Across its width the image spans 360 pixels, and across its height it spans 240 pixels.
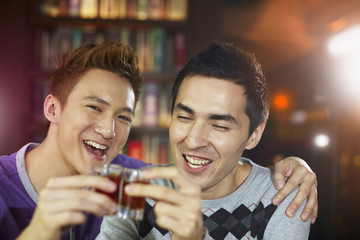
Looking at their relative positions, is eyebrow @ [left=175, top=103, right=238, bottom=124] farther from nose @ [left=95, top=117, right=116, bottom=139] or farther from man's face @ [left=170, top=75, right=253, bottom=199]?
nose @ [left=95, top=117, right=116, bottom=139]

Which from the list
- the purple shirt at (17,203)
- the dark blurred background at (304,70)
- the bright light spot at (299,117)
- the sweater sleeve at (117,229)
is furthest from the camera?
the bright light spot at (299,117)

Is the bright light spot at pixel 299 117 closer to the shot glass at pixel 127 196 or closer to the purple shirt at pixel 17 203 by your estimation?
the purple shirt at pixel 17 203

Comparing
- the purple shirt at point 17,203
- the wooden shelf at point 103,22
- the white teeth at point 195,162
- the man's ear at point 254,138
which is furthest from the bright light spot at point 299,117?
the purple shirt at point 17,203

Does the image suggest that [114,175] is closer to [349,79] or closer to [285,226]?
[285,226]

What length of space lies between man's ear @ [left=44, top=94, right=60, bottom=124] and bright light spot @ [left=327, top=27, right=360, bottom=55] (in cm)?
339

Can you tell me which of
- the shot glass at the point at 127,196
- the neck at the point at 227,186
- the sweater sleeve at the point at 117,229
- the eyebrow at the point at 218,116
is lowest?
the sweater sleeve at the point at 117,229

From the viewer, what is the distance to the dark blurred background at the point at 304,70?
3146 millimetres

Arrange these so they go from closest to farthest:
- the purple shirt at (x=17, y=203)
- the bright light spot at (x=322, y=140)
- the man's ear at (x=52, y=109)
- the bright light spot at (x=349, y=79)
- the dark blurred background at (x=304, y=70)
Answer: the purple shirt at (x=17, y=203) < the man's ear at (x=52, y=109) < the dark blurred background at (x=304, y=70) < the bright light spot at (x=322, y=140) < the bright light spot at (x=349, y=79)

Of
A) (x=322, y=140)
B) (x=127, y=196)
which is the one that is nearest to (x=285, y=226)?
(x=127, y=196)

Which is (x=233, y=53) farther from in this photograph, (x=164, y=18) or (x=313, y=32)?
(x=313, y=32)

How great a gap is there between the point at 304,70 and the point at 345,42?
87.7 inches

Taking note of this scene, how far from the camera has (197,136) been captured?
64.4 inches

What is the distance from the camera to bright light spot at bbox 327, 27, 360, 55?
4109 millimetres

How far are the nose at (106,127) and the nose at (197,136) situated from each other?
1.30ft
